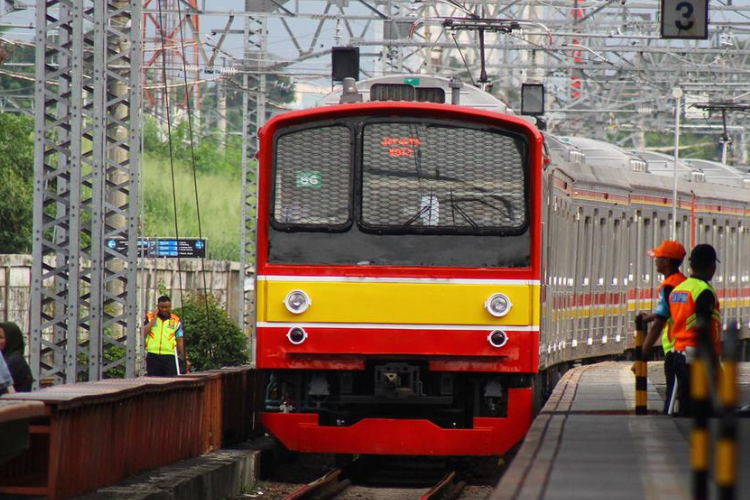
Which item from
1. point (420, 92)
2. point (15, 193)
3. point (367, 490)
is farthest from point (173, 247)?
point (420, 92)

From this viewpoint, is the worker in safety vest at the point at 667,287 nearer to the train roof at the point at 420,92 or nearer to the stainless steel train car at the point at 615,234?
the stainless steel train car at the point at 615,234

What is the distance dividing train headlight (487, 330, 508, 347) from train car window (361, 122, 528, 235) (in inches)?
32.7

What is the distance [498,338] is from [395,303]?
2.86 feet

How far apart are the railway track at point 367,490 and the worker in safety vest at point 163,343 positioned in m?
6.77

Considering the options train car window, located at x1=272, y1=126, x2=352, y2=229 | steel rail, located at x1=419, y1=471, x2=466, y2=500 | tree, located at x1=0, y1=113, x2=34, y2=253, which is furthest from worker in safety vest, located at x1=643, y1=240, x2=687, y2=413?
tree, located at x1=0, y1=113, x2=34, y2=253

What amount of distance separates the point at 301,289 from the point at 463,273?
1310mm

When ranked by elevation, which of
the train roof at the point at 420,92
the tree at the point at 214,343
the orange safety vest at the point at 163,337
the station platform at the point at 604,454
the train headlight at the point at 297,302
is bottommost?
the tree at the point at 214,343

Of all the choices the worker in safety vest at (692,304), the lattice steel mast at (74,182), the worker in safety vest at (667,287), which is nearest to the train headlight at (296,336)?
the worker in safety vest at (667,287)

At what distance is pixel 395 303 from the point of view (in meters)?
14.3

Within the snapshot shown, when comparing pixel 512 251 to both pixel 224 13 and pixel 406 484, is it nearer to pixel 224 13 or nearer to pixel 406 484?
pixel 406 484

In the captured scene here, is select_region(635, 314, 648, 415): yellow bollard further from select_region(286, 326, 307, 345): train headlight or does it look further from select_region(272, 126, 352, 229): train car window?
select_region(286, 326, 307, 345): train headlight

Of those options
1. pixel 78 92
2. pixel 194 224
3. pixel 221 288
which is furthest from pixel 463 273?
pixel 194 224

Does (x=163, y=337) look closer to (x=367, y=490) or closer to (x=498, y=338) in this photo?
(x=367, y=490)

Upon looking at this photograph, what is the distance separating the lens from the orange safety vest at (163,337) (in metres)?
22.6
